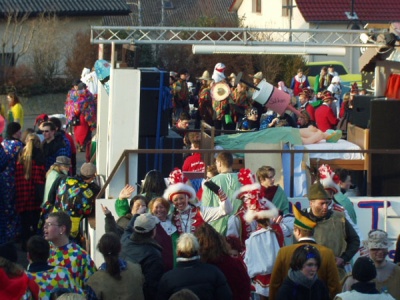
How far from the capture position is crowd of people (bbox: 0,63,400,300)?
25.4ft

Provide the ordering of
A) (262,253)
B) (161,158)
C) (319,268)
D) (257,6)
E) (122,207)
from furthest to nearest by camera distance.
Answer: (257,6)
(161,158)
(122,207)
(262,253)
(319,268)

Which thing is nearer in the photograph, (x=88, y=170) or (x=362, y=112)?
(x=88, y=170)

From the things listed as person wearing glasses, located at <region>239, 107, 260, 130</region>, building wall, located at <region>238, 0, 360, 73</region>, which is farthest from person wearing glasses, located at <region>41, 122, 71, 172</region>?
building wall, located at <region>238, 0, 360, 73</region>

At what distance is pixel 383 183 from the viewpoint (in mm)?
13078

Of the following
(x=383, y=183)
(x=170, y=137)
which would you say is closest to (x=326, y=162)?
(x=383, y=183)

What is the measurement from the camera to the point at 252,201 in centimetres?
998

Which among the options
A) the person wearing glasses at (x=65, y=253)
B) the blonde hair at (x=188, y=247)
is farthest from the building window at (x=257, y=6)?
the blonde hair at (x=188, y=247)

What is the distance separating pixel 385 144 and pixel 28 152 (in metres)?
4.39

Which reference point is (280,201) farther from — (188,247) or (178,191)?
(188,247)

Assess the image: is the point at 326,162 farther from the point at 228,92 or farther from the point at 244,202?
the point at 228,92

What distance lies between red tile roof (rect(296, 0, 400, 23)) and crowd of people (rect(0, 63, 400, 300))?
33.0 metres

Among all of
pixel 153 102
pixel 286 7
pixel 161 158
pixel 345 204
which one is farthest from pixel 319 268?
pixel 286 7

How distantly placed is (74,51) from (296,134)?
78.1 feet

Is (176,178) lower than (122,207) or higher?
higher
